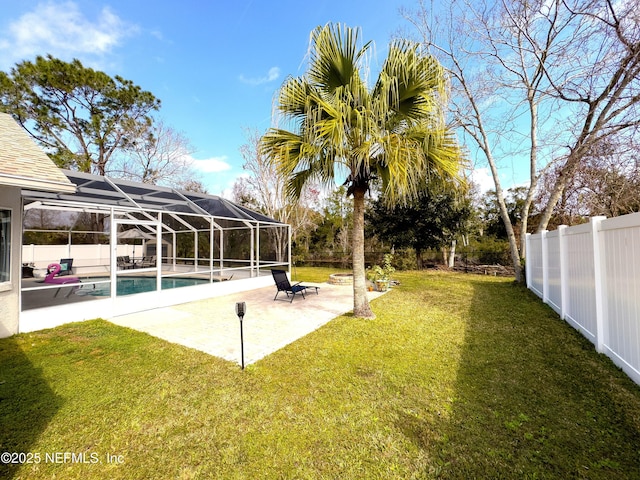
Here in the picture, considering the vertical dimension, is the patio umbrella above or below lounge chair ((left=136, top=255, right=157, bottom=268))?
above

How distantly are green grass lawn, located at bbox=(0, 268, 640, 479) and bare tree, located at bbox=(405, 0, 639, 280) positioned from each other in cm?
598

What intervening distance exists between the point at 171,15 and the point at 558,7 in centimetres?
1367

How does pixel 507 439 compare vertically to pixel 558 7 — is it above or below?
below

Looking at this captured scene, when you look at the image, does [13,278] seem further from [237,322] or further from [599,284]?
[599,284]

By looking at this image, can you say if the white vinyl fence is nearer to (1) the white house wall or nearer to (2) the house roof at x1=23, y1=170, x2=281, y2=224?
(2) the house roof at x1=23, y1=170, x2=281, y2=224

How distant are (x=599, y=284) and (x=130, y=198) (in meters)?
10.5

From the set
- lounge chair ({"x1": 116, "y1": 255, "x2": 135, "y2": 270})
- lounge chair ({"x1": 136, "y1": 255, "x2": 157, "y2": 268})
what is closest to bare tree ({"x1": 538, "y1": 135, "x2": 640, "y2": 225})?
lounge chair ({"x1": 136, "y1": 255, "x2": 157, "y2": 268})

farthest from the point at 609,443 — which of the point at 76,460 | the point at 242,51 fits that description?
the point at 242,51

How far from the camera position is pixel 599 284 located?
3904mm

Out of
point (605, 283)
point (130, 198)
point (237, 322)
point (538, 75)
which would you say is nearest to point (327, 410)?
point (237, 322)

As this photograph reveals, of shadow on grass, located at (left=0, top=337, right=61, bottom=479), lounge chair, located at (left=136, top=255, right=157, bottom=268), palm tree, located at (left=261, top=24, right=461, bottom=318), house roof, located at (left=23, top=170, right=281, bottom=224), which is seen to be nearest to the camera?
shadow on grass, located at (left=0, top=337, right=61, bottom=479)

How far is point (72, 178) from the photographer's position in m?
7.78

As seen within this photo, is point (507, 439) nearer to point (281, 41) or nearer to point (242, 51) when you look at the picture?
point (281, 41)

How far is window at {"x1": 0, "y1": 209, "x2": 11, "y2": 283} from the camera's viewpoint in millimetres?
5105
